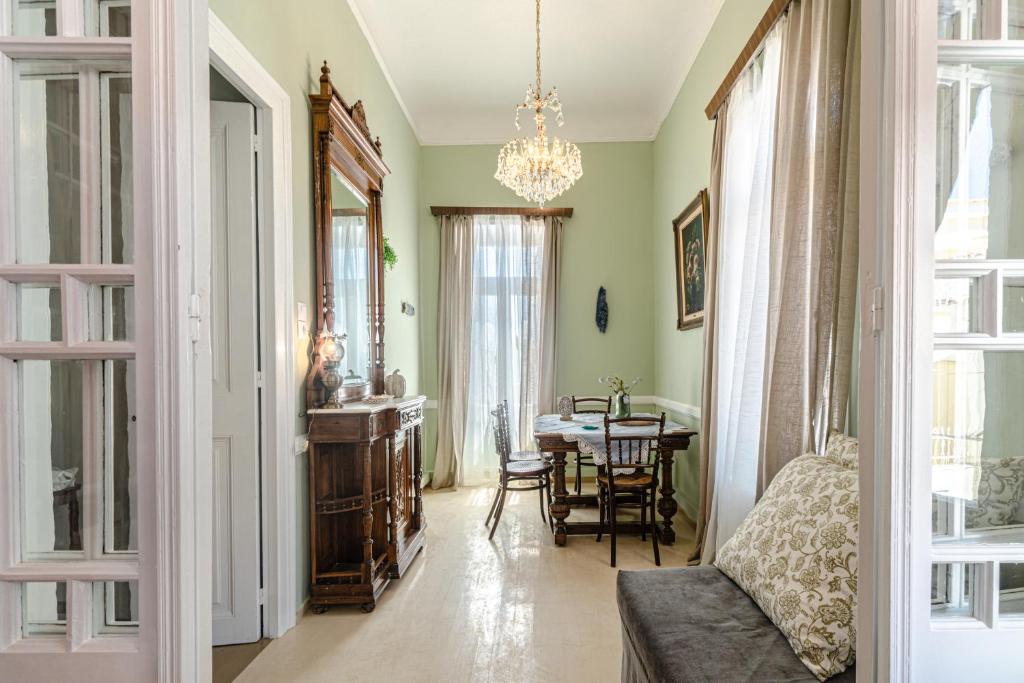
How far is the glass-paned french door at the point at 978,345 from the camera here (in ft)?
3.28

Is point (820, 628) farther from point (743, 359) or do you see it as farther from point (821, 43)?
point (821, 43)

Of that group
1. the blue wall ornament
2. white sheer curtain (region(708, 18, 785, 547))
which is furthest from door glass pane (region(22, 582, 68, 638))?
the blue wall ornament

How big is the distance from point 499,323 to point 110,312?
5.31m

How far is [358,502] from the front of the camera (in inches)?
128

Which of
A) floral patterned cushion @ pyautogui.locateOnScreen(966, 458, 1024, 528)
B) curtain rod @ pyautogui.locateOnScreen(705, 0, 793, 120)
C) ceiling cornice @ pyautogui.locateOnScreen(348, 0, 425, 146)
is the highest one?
ceiling cornice @ pyautogui.locateOnScreen(348, 0, 425, 146)

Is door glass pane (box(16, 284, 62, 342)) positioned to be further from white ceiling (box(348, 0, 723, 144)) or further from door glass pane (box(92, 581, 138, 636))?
white ceiling (box(348, 0, 723, 144))

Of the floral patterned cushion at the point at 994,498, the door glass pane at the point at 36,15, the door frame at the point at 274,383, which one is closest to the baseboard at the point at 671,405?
the door frame at the point at 274,383

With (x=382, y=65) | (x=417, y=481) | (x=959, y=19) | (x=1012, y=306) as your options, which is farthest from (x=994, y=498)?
(x=382, y=65)

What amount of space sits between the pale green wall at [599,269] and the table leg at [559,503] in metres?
1.98

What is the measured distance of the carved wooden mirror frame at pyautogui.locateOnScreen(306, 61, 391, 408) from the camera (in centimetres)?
327

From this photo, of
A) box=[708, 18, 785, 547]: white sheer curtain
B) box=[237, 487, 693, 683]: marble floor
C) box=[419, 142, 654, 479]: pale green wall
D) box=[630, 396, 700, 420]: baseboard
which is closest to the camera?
box=[237, 487, 693, 683]: marble floor

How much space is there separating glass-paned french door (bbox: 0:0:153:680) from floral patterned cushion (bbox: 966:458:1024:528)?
4.75ft

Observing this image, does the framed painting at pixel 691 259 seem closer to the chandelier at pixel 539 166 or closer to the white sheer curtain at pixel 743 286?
the white sheer curtain at pixel 743 286

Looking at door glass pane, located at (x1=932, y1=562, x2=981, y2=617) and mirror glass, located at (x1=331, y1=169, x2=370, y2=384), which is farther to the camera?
mirror glass, located at (x1=331, y1=169, x2=370, y2=384)
